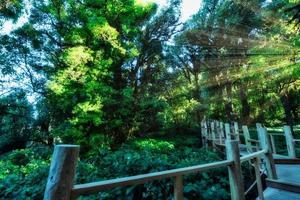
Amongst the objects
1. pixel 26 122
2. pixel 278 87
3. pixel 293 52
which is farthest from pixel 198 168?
pixel 278 87

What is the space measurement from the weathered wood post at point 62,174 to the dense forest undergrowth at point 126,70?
3.01 m

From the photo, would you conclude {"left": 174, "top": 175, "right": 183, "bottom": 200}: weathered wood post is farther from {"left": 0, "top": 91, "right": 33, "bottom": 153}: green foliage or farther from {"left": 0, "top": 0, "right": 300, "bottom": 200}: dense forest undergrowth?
{"left": 0, "top": 91, "right": 33, "bottom": 153}: green foliage

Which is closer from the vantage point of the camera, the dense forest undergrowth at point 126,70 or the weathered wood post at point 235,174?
the weathered wood post at point 235,174

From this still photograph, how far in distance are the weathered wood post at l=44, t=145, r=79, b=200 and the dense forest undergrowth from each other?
9.89ft

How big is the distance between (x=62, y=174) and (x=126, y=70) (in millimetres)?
12763

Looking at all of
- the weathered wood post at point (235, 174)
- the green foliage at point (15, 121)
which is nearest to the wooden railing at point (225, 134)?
the weathered wood post at point (235, 174)

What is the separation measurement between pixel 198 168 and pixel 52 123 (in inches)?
442

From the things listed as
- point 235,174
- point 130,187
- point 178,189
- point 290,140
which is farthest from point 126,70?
point 178,189

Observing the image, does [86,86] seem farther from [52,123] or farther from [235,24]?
[235,24]

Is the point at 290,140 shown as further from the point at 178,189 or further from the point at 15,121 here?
the point at 15,121

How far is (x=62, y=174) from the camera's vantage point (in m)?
1.65

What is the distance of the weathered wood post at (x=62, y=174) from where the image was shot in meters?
1.63

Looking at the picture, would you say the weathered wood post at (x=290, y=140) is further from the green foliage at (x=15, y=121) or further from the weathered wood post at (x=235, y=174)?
the green foliage at (x=15, y=121)

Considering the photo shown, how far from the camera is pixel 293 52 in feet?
34.0
